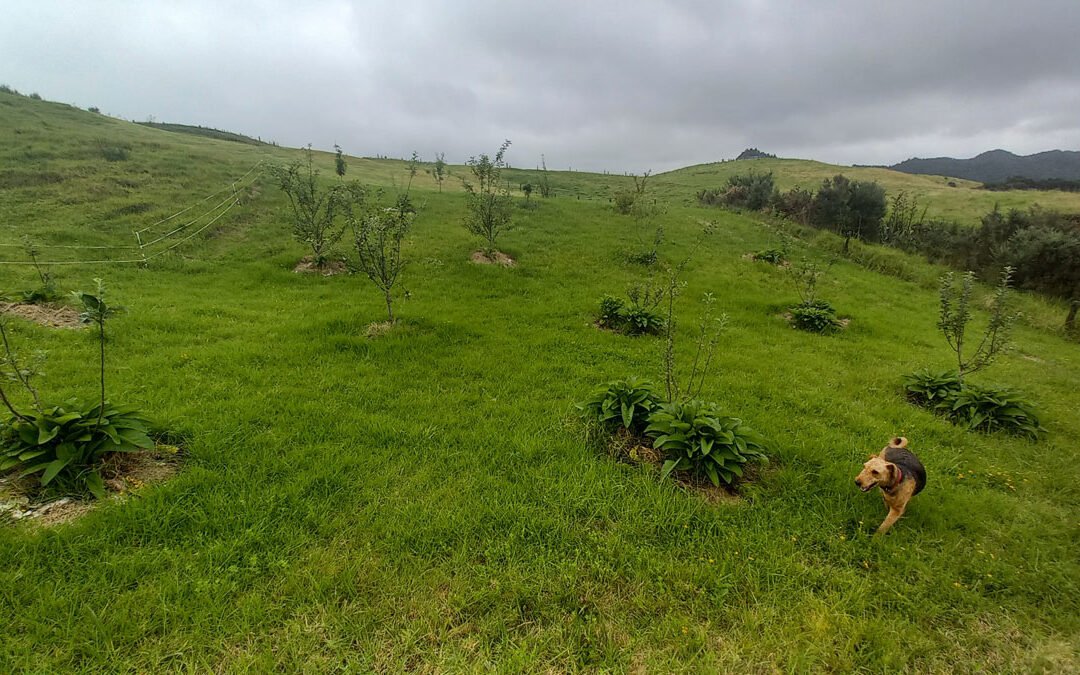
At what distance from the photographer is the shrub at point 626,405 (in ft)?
17.0

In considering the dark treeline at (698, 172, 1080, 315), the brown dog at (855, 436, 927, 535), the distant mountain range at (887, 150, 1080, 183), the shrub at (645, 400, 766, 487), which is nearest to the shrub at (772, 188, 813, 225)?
the dark treeline at (698, 172, 1080, 315)

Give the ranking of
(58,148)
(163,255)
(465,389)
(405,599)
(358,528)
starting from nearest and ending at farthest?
1. (405,599)
2. (358,528)
3. (465,389)
4. (163,255)
5. (58,148)

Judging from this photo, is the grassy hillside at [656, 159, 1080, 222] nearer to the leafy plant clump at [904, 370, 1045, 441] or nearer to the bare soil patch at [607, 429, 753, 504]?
the leafy plant clump at [904, 370, 1045, 441]

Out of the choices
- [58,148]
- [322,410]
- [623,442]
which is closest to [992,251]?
[623,442]

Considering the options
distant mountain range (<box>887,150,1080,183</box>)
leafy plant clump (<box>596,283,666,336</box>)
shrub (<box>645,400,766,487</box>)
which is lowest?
shrub (<box>645,400,766,487</box>)

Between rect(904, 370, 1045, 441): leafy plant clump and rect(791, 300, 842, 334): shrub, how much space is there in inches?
153

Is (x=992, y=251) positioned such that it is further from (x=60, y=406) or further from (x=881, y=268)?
(x=60, y=406)

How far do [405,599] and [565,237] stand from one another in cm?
1652

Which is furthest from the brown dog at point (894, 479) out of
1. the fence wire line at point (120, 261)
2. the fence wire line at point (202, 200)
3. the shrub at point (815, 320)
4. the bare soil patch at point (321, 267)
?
the fence wire line at point (202, 200)

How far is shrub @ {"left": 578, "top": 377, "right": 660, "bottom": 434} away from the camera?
5180 millimetres

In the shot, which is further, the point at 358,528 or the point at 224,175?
the point at 224,175

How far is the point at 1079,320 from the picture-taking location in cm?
1311

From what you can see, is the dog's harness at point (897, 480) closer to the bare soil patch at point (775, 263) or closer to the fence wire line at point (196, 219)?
the bare soil patch at point (775, 263)

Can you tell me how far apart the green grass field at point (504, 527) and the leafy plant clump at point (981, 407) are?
12.4 inches
